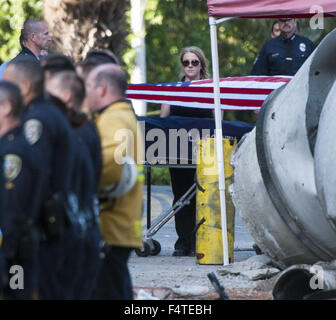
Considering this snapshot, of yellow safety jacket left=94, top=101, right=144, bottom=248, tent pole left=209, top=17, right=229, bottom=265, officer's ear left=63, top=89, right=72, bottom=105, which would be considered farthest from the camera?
tent pole left=209, top=17, right=229, bottom=265

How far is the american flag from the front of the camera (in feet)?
30.8

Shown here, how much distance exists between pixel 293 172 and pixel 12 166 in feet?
10.2

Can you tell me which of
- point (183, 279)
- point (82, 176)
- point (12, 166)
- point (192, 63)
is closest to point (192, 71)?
point (192, 63)

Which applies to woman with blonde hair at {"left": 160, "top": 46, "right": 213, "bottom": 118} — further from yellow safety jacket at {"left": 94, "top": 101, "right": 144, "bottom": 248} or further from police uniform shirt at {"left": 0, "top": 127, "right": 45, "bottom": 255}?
police uniform shirt at {"left": 0, "top": 127, "right": 45, "bottom": 255}

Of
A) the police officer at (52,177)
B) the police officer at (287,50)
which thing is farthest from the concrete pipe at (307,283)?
the police officer at (287,50)

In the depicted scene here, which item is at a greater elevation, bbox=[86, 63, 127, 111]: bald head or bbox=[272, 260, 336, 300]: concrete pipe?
bbox=[86, 63, 127, 111]: bald head

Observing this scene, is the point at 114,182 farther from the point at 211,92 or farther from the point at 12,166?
the point at 211,92

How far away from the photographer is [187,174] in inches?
370

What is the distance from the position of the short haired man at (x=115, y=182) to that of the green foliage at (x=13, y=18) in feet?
51.1

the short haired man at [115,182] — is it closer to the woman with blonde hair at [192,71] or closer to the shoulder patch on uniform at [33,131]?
the shoulder patch on uniform at [33,131]

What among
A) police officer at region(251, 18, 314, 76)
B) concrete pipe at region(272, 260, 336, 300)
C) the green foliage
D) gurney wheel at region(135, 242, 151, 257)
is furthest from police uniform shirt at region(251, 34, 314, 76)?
the green foliage

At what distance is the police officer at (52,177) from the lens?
4.12m
